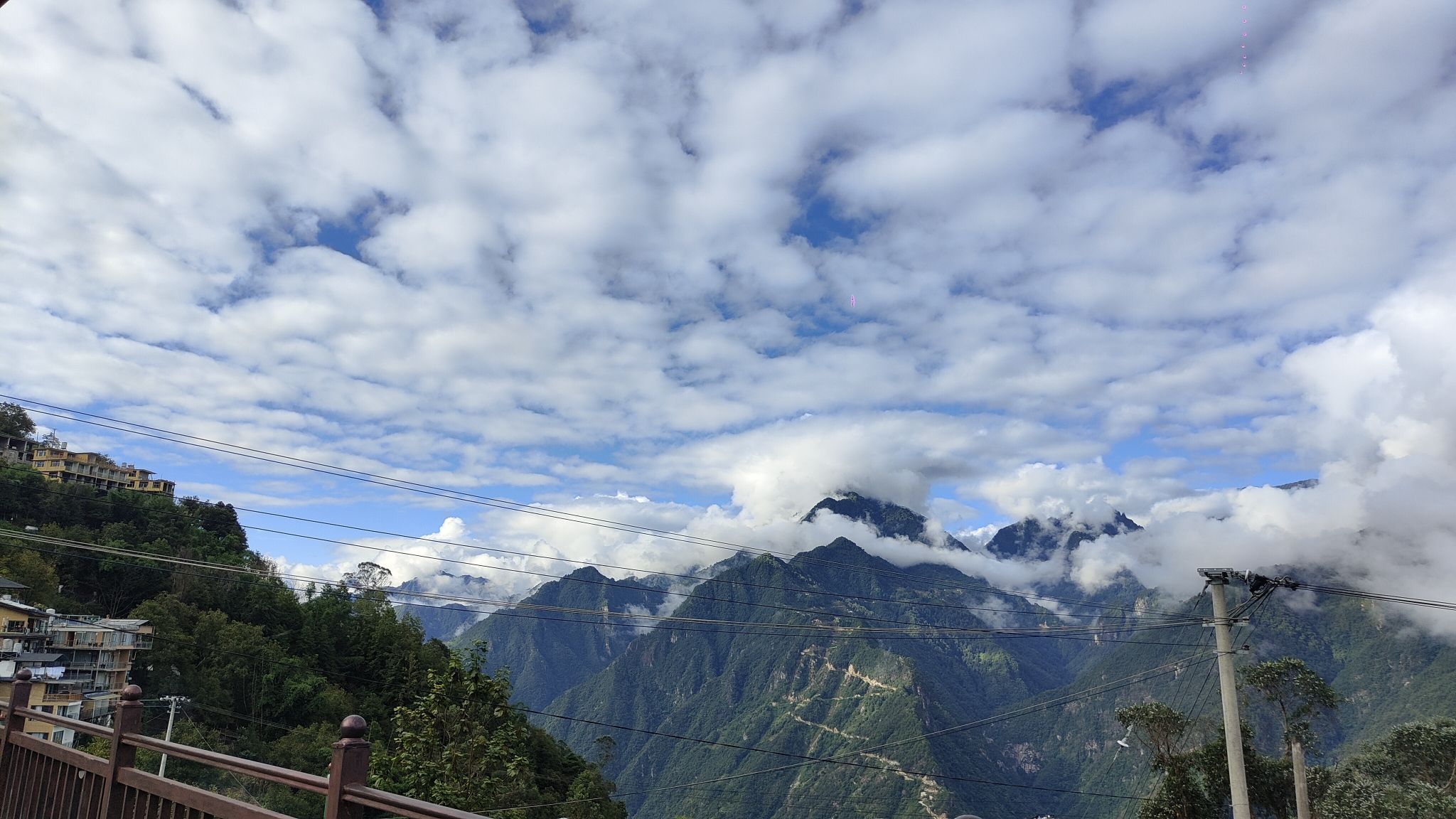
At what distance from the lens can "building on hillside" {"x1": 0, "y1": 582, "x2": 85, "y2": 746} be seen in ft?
127

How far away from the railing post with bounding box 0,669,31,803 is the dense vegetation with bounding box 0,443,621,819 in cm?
3094

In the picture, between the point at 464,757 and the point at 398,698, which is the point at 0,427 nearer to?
the point at 398,698

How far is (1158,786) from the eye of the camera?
3641 cm

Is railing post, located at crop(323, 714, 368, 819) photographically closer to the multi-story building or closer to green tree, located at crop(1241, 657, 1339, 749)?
green tree, located at crop(1241, 657, 1339, 749)

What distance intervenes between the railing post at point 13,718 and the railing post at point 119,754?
1663 millimetres

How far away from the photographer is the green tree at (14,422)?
94.8m

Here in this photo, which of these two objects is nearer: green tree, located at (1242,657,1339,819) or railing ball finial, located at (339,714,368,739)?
railing ball finial, located at (339,714,368,739)

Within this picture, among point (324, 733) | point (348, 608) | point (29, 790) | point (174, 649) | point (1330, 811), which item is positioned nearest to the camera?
point (29, 790)

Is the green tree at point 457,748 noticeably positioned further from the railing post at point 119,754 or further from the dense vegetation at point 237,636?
the railing post at point 119,754

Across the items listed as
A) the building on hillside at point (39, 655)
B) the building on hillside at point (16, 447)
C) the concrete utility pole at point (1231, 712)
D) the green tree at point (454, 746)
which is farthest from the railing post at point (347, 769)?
the building on hillside at point (16, 447)

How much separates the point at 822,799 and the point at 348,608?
15450 cm

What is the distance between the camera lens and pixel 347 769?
10.9 feet

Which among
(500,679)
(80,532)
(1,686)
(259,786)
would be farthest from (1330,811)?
(80,532)

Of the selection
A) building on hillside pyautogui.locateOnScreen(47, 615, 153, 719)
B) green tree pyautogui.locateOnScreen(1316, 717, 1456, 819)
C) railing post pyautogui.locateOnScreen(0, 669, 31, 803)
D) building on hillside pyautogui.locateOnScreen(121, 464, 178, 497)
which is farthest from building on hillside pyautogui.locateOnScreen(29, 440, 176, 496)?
green tree pyautogui.locateOnScreen(1316, 717, 1456, 819)
